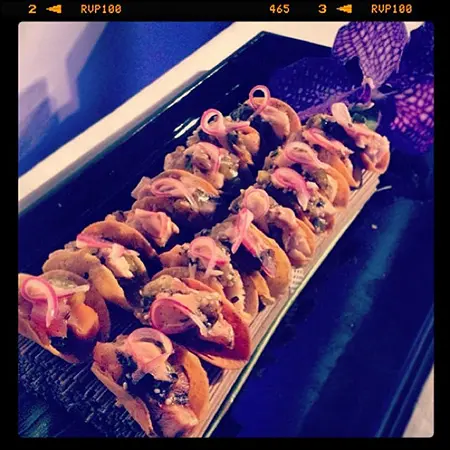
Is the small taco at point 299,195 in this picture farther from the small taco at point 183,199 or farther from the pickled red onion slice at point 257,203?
the small taco at point 183,199

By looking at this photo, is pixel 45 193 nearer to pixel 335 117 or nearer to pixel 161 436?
pixel 161 436

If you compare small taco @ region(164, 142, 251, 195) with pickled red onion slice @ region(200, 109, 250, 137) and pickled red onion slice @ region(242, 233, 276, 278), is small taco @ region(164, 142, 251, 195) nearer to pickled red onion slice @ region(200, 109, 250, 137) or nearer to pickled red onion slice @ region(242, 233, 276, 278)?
pickled red onion slice @ region(200, 109, 250, 137)

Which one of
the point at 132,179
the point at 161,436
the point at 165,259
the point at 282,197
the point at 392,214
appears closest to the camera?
the point at 161,436

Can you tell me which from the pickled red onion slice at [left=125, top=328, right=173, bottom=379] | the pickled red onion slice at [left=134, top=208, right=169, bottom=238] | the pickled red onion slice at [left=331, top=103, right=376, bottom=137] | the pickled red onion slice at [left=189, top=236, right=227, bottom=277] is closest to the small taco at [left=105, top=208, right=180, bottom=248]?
the pickled red onion slice at [left=134, top=208, right=169, bottom=238]
